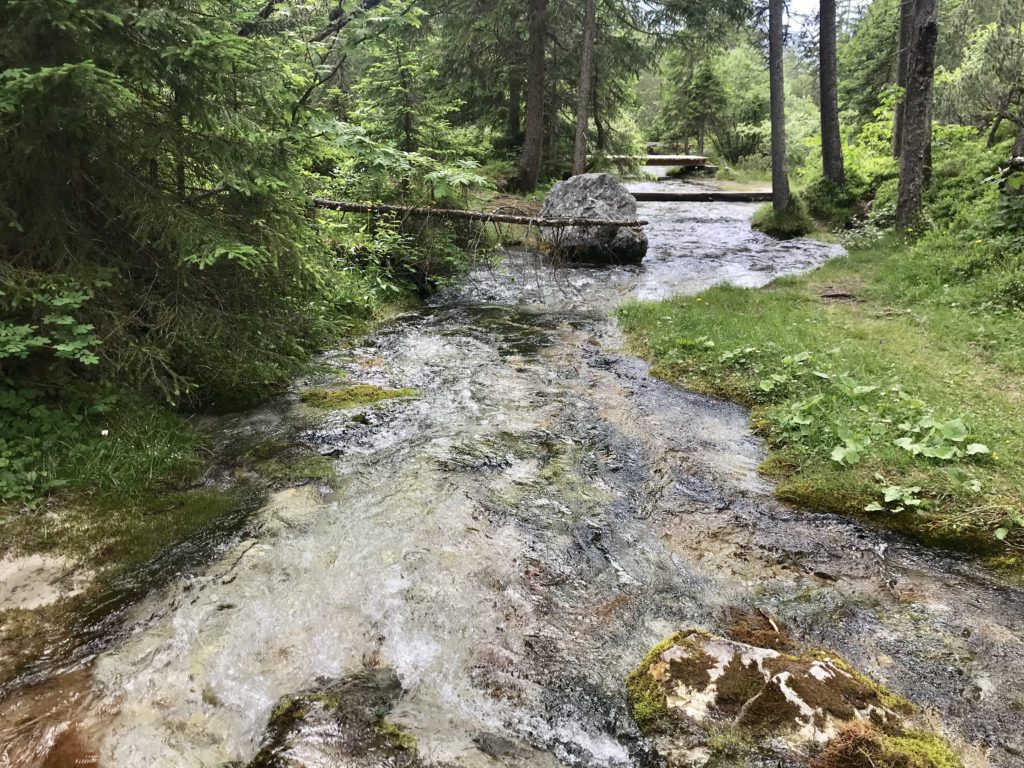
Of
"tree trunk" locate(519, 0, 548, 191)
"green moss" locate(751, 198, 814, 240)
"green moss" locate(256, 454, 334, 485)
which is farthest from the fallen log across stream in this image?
"tree trunk" locate(519, 0, 548, 191)

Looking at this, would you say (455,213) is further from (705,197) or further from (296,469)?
(705,197)

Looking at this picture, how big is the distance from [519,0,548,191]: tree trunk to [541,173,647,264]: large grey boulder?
19.4 ft

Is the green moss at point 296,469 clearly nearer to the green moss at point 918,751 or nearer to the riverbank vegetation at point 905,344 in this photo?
the riverbank vegetation at point 905,344

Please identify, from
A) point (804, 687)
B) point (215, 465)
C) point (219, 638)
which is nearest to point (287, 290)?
point (215, 465)

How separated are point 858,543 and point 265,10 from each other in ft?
36.2

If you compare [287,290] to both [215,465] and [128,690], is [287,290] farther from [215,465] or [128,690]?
[128,690]

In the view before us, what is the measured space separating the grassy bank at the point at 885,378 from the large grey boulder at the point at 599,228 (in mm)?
4025

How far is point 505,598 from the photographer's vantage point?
4270mm

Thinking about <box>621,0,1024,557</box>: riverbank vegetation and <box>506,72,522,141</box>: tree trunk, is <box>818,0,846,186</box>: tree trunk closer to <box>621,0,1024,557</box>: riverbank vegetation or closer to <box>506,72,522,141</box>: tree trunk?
<box>621,0,1024,557</box>: riverbank vegetation

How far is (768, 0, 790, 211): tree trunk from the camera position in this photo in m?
18.2

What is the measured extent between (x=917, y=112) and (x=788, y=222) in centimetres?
525

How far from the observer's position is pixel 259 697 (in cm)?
338

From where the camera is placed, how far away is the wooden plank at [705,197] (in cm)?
2542

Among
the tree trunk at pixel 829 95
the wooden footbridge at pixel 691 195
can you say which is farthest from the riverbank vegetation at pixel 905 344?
the wooden footbridge at pixel 691 195
